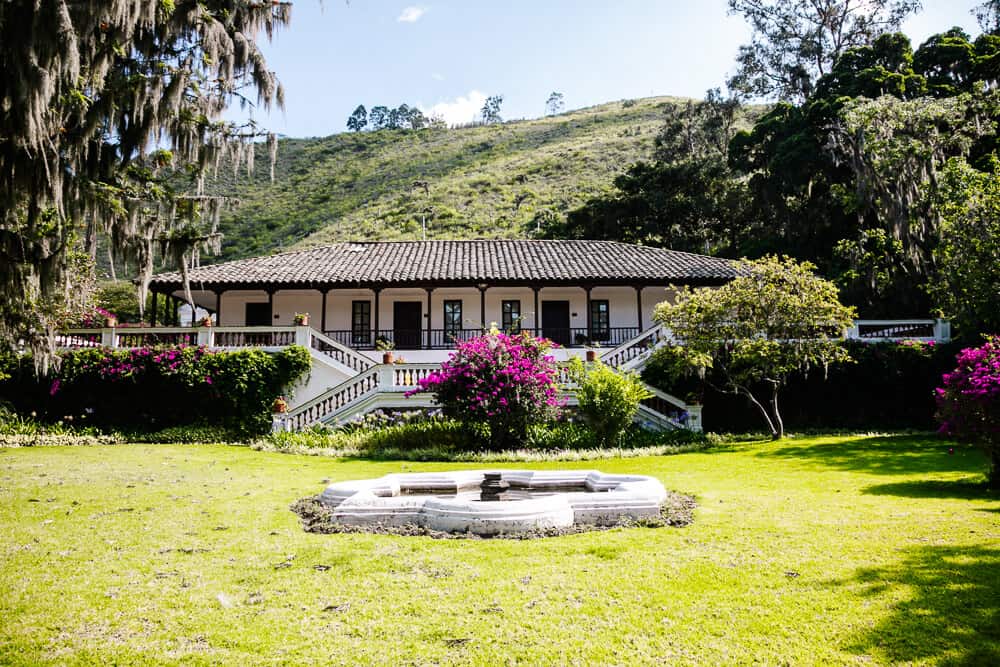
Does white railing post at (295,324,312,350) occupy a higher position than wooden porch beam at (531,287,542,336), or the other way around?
wooden porch beam at (531,287,542,336)

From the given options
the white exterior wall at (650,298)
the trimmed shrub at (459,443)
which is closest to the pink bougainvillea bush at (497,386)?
the trimmed shrub at (459,443)

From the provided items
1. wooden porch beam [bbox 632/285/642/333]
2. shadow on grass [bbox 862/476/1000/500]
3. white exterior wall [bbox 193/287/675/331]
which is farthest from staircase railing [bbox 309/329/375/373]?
shadow on grass [bbox 862/476/1000/500]

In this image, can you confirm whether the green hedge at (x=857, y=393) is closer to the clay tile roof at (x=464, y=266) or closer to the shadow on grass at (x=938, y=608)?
the clay tile roof at (x=464, y=266)

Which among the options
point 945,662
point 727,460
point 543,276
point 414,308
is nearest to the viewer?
point 945,662

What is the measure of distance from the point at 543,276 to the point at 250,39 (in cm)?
1309

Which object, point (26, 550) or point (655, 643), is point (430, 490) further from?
point (655, 643)

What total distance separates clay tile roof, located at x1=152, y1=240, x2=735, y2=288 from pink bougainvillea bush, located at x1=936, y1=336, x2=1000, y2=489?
596 inches

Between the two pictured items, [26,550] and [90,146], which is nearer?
[26,550]

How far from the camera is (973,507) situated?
25.5 feet

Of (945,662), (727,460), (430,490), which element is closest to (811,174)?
(727,460)

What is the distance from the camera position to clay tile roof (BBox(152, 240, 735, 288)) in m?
24.5

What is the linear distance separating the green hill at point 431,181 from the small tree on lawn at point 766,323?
31.9 meters

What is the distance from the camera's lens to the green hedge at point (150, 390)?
719 inches

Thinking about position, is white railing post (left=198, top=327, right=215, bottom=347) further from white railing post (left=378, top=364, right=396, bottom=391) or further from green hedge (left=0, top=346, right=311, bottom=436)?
white railing post (left=378, top=364, right=396, bottom=391)
